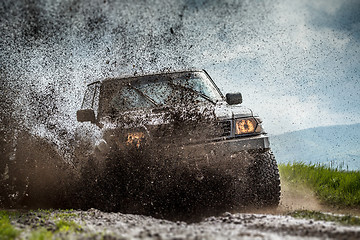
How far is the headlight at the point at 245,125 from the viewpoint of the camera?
14.9ft

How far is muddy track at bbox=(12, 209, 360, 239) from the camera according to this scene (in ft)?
8.84

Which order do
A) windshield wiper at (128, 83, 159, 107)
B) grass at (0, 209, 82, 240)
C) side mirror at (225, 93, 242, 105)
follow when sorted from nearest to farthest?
grass at (0, 209, 82, 240)
windshield wiper at (128, 83, 159, 107)
side mirror at (225, 93, 242, 105)

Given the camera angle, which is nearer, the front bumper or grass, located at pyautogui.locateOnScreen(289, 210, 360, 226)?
grass, located at pyautogui.locateOnScreen(289, 210, 360, 226)

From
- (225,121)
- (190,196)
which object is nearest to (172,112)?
(225,121)

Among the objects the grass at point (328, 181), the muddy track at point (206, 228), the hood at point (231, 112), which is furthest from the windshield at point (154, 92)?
the grass at point (328, 181)

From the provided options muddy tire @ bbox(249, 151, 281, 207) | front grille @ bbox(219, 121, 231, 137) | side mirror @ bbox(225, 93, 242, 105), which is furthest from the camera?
side mirror @ bbox(225, 93, 242, 105)

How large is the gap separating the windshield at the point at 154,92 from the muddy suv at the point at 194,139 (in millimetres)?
15

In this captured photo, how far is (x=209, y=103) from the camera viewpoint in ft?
17.2

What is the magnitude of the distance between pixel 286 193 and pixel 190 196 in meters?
2.89

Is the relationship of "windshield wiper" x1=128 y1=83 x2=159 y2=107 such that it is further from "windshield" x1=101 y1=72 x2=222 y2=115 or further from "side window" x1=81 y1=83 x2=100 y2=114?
"side window" x1=81 y1=83 x2=100 y2=114

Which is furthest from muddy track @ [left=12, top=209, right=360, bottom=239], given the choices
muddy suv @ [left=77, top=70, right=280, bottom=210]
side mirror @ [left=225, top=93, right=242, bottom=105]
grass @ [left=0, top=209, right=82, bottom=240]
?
side mirror @ [left=225, top=93, right=242, bottom=105]

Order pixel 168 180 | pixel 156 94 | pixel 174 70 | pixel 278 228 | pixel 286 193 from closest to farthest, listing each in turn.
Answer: pixel 278 228, pixel 168 180, pixel 156 94, pixel 174 70, pixel 286 193

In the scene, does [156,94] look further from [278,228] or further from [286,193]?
[286,193]

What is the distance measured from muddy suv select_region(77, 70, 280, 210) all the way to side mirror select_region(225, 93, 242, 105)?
0.17m
